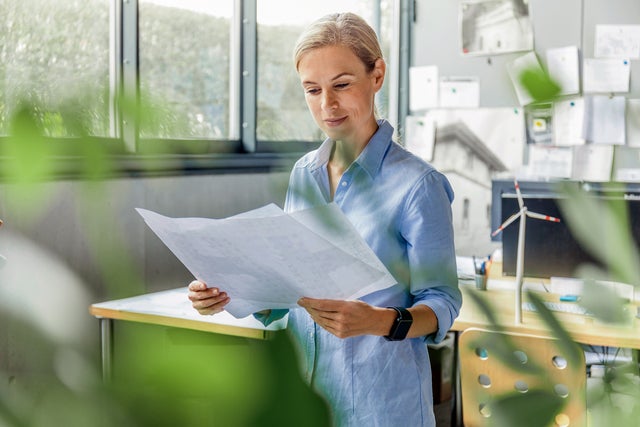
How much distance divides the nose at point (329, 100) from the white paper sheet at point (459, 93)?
10.9 ft

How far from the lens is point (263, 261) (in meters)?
0.94

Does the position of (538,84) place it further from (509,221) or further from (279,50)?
(279,50)

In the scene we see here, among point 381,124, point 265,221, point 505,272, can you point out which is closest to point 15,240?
point 265,221

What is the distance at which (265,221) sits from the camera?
79cm

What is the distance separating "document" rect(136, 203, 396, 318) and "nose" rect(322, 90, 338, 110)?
0.84ft

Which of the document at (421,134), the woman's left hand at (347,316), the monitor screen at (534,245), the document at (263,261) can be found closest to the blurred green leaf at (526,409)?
the document at (263,261)

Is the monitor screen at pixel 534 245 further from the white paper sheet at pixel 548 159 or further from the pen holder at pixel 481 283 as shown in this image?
the white paper sheet at pixel 548 159

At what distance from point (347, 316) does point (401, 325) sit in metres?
0.12

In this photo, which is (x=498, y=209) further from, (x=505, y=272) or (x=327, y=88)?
(x=327, y=88)

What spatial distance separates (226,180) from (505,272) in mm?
1300

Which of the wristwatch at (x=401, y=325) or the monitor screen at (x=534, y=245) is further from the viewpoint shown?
the monitor screen at (x=534, y=245)

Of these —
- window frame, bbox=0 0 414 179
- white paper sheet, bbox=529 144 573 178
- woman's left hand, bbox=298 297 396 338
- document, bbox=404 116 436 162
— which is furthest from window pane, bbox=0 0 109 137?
document, bbox=404 116 436 162

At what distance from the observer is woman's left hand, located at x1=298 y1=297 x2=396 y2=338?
1131 millimetres

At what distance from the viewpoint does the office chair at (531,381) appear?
0.82ft
